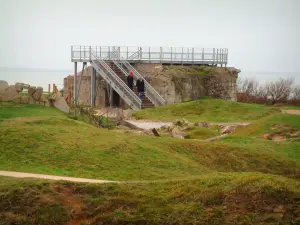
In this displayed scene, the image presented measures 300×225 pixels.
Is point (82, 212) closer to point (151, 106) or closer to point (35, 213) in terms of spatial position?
point (35, 213)

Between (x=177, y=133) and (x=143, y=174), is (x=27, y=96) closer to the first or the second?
(x=177, y=133)

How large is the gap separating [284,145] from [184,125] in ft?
19.3

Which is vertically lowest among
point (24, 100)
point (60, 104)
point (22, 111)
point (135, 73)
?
point (22, 111)

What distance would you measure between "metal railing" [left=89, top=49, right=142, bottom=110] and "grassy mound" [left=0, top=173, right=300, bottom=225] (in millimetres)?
26619

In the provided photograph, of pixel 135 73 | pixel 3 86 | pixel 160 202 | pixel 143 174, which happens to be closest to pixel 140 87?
pixel 135 73

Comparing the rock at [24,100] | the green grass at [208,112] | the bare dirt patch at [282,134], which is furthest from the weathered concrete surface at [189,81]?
the rock at [24,100]

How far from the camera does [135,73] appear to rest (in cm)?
4253

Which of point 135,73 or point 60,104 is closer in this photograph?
point 60,104

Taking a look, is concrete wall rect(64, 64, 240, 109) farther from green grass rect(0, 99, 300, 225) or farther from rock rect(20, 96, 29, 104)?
rock rect(20, 96, 29, 104)

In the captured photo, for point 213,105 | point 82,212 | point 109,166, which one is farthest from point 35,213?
point 213,105

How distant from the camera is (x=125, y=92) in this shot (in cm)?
4000

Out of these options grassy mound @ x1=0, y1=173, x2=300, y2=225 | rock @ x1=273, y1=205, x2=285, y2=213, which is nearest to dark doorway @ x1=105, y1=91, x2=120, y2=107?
grassy mound @ x1=0, y1=173, x2=300, y2=225

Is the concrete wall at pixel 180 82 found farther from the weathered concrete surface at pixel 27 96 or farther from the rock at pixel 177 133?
the rock at pixel 177 133

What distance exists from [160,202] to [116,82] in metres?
29.3
